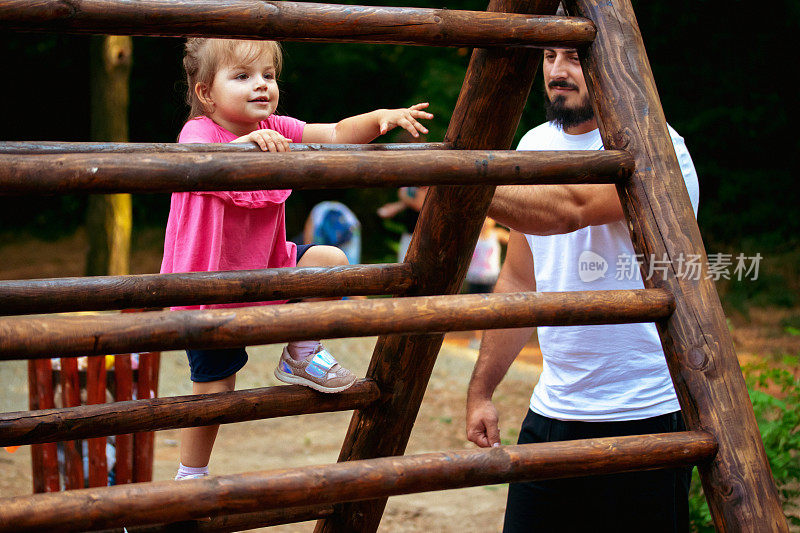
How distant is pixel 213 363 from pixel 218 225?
321 millimetres

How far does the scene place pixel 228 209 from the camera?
6.24 feet

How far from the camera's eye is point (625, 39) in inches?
61.4

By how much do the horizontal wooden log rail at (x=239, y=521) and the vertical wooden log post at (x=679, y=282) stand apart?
0.76m

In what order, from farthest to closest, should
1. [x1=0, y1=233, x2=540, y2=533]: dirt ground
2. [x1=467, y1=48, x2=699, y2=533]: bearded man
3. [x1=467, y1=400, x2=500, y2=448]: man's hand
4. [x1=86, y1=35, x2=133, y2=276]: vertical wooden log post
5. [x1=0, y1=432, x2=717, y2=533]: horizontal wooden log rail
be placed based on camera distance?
[x1=86, y1=35, x2=133, y2=276]: vertical wooden log post
[x1=0, y1=233, x2=540, y2=533]: dirt ground
[x1=467, y1=400, x2=500, y2=448]: man's hand
[x1=467, y1=48, x2=699, y2=533]: bearded man
[x1=0, y1=432, x2=717, y2=533]: horizontal wooden log rail

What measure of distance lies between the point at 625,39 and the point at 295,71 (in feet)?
30.5

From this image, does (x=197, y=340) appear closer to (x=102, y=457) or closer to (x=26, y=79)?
(x=102, y=457)

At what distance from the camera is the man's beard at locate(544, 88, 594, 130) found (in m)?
2.16

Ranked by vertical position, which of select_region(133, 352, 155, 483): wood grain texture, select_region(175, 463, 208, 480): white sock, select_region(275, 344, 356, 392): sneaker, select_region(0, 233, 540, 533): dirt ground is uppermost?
select_region(275, 344, 356, 392): sneaker

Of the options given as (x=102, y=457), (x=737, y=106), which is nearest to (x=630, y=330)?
(x=102, y=457)

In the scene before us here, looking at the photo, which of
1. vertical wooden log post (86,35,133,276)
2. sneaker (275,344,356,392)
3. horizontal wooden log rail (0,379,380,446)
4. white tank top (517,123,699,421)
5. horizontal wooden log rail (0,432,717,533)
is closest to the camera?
horizontal wooden log rail (0,432,717,533)

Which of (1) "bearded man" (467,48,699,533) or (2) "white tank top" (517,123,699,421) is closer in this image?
(1) "bearded man" (467,48,699,533)

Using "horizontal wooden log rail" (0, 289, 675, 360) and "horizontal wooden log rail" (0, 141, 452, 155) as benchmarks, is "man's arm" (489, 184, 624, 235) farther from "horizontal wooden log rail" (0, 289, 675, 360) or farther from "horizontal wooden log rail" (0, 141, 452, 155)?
"horizontal wooden log rail" (0, 141, 452, 155)

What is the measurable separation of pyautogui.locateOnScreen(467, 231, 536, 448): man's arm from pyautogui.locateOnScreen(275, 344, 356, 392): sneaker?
0.69 m

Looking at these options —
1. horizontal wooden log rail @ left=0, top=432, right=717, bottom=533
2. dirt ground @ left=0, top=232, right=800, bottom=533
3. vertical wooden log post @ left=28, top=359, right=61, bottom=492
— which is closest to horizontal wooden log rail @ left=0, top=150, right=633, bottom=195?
horizontal wooden log rail @ left=0, top=432, right=717, bottom=533
